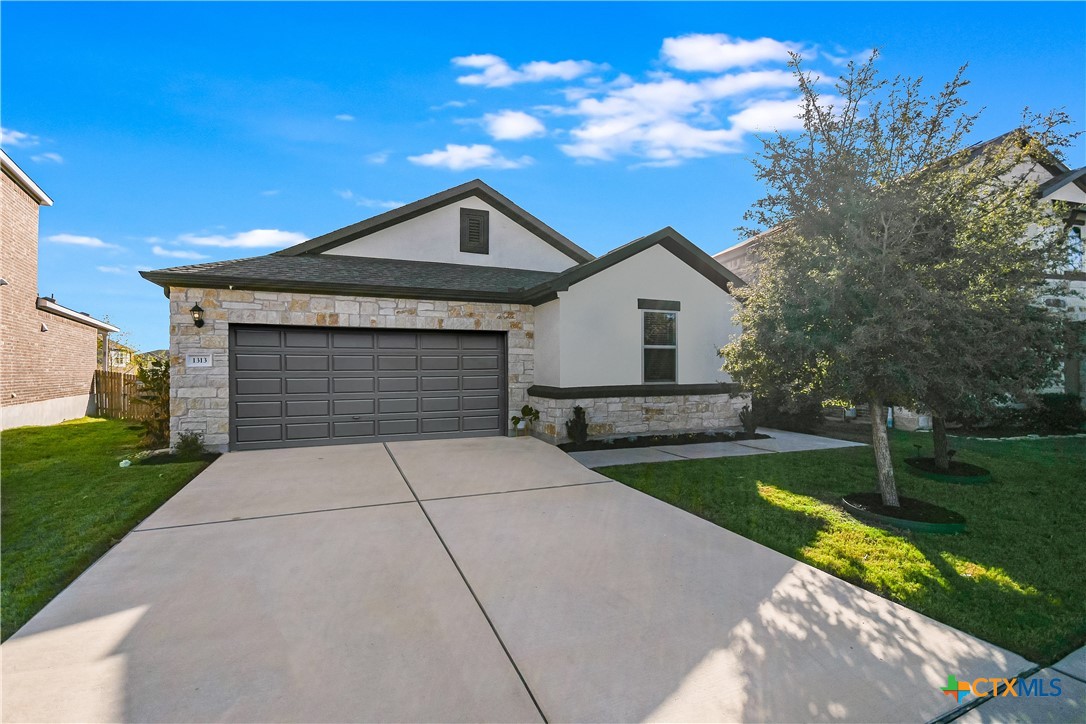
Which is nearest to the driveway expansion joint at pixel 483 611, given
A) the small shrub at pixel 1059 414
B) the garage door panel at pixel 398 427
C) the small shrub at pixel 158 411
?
the garage door panel at pixel 398 427

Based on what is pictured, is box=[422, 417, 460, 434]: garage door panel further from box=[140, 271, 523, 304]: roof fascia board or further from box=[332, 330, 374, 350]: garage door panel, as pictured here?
box=[140, 271, 523, 304]: roof fascia board

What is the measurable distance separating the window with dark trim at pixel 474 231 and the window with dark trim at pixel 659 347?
16.9 ft

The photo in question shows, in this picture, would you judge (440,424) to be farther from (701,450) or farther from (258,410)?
(701,450)

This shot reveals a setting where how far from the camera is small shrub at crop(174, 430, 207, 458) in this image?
27.1ft

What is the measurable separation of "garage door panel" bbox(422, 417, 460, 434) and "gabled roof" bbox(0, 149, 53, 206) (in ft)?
43.8

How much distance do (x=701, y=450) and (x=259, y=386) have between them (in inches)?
340

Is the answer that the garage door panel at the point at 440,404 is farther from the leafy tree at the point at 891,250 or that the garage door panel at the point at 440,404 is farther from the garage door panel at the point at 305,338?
the leafy tree at the point at 891,250

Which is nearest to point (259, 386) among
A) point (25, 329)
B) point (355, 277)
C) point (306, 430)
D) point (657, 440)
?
point (306, 430)

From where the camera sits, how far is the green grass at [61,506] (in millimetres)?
3580

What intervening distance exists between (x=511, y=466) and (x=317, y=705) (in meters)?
5.25

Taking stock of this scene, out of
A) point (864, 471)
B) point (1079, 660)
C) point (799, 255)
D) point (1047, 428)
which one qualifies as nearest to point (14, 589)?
point (1079, 660)

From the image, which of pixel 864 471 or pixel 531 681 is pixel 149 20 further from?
pixel 864 471

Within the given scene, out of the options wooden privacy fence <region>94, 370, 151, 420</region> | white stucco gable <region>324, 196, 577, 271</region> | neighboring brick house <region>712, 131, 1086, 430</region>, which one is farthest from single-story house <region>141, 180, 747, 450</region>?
wooden privacy fence <region>94, 370, 151, 420</region>

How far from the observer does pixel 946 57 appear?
5.57 meters
